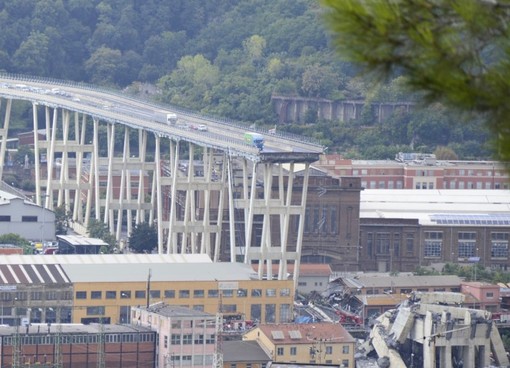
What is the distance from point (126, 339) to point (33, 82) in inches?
1413

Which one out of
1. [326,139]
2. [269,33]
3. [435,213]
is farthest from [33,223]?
[269,33]

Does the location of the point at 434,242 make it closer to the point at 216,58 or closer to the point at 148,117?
the point at 148,117

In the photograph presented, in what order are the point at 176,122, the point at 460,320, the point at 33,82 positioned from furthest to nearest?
the point at 33,82 → the point at 176,122 → the point at 460,320

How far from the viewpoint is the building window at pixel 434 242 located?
172 ft

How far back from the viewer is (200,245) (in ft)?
170

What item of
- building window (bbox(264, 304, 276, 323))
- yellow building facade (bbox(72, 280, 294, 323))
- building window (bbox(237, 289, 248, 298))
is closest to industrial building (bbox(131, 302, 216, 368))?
yellow building facade (bbox(72, 280, 294, 323))

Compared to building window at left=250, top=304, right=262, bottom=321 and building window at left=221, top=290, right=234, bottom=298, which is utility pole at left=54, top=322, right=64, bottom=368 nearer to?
building window at left=221, top=290, right=234, bottom=298

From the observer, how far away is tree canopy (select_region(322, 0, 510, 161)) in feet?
21.3

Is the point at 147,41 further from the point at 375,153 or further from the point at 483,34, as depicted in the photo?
the point at 483,34

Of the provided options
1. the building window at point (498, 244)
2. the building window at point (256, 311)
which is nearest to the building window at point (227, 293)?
the building window at point (256, 311)

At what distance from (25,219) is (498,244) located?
41.6 feet

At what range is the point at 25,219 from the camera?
50875mm

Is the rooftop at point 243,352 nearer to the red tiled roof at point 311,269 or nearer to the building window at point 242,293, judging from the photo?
the building window at point 242,293

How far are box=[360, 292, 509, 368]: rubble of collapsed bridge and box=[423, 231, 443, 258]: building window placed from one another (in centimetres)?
1526
